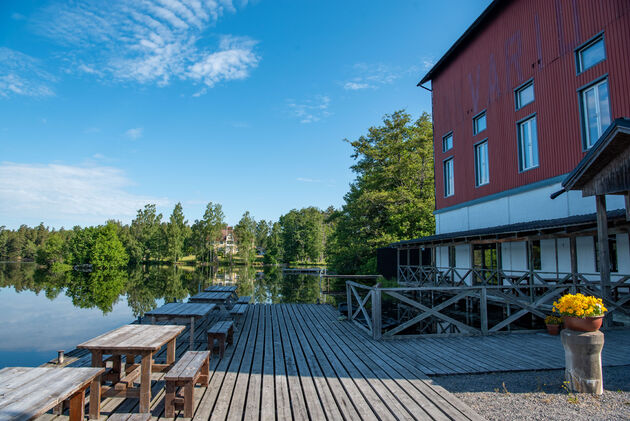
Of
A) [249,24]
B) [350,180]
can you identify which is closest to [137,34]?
[249,24]

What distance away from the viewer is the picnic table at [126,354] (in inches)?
144

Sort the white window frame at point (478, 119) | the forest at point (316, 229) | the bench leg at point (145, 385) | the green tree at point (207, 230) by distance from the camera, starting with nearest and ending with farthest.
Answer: the bench leg at point (145, 385) < the white window frame at point (478, 119) < the forest at point (316, 229) < the green tree at point (207, 230)

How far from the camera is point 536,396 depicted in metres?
4.04

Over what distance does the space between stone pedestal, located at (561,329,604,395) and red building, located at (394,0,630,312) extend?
16.9 feet

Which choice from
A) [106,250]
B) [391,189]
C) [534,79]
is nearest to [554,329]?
[534,79]

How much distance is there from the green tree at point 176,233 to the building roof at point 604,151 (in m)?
62.5

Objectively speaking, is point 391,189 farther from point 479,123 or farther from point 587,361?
point 587,361

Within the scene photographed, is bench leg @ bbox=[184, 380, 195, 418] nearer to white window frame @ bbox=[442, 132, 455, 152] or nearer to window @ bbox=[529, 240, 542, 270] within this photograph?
window @ bbox=[529, 240, 542, 270]

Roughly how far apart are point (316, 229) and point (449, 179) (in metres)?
42.8

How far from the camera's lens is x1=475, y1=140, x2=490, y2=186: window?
52.0 feet

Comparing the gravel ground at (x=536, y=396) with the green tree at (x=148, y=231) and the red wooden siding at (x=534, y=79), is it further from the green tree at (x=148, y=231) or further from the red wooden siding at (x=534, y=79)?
the green tree at (x=148, y=231)

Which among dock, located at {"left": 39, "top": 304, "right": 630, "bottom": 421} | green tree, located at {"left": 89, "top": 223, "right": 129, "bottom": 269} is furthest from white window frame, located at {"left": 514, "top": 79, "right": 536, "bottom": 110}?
green tree, located at {"left": 89, "top": 223, "right": 129, "bottom": 269}

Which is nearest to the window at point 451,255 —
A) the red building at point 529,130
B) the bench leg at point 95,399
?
the red building at point 529,130

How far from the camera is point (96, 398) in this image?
3.48m
